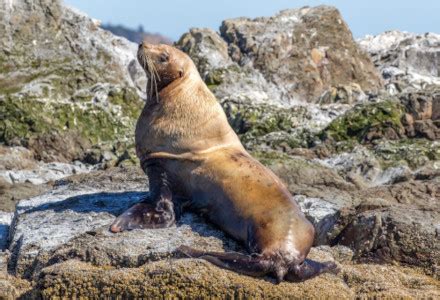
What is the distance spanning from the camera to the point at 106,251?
23.6 feet

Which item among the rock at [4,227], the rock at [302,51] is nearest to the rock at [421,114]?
the rock at [302,51]

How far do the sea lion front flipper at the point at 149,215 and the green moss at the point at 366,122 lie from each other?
371 inches

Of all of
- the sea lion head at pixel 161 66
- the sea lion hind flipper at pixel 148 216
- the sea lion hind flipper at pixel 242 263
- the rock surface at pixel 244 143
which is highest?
the sea lion head at pixel 161 66

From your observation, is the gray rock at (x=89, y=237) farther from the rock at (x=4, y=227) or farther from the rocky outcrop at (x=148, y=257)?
the rock at (x=4, y=227)

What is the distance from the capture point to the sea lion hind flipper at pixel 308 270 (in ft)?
22.4

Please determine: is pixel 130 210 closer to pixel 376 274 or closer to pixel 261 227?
pixel 261 227

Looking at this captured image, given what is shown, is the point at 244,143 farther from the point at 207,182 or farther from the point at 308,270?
the point at 308,270

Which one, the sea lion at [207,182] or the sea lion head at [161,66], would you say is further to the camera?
the sea lion head at [161,66]

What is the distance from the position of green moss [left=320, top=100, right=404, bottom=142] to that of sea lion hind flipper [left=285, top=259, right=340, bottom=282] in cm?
996

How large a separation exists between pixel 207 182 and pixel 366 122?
10202 millimetres

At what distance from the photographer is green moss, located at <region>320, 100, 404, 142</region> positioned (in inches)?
677

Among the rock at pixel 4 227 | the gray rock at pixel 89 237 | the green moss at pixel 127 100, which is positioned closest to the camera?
the gray rock at pixel 89 237

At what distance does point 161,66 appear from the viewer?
848 centimetres

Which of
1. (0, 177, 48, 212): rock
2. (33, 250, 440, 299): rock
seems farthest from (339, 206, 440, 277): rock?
(0, 177, 48, 212): rock
